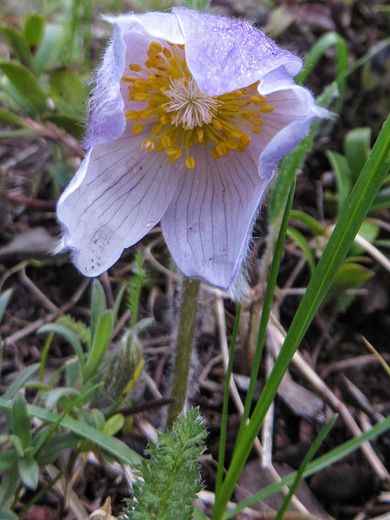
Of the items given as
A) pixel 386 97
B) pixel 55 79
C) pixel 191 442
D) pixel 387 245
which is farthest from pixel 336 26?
pixel 191 442

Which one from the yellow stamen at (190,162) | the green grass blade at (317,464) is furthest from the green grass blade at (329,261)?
the yellow stamen at (190,162)

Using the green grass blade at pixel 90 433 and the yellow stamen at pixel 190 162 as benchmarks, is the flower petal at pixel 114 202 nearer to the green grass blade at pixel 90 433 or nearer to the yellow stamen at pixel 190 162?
the yellow stamen at pixel 190 162

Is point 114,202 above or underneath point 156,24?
underneath

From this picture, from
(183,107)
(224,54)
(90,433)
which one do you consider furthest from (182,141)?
(90,433)

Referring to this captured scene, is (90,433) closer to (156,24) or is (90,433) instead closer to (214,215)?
(214,215)

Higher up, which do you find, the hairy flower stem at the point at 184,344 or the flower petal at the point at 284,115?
the flower petal at the point at 284,115

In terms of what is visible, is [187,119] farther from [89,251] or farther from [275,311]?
[275,311]

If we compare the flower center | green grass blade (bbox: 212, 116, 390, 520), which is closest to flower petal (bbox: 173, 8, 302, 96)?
the flower center
